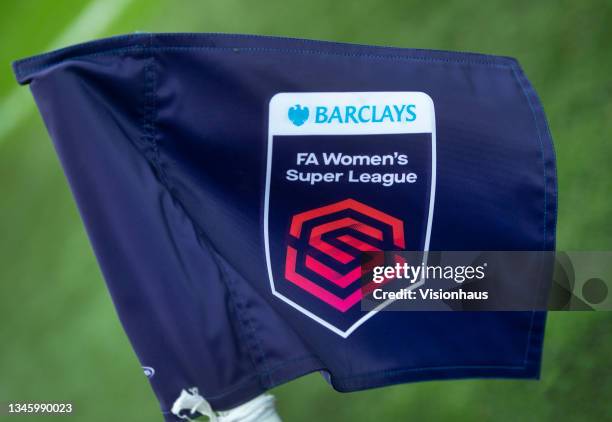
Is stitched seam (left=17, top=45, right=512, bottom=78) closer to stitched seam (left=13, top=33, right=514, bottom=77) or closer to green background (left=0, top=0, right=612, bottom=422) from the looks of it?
stitched seam (left=13, top=33, right=514, bottom=77)

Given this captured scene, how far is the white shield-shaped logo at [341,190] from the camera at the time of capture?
1110 mm

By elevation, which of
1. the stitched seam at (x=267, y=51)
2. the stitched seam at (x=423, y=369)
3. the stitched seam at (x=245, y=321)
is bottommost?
the stitched seam at (x=423, y=369)

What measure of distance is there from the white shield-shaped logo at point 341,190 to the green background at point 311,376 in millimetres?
327

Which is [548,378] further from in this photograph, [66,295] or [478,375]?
[66,295]

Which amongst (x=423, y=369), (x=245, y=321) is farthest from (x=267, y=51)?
(x=423, y=369)

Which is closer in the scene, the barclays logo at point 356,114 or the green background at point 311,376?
the barclays logo at point 356,114

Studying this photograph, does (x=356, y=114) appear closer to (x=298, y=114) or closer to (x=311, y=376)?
(x=298, y=114)

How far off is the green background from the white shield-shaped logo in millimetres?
327

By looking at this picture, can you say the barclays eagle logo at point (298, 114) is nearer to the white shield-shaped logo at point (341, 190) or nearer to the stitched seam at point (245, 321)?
the white shield-shaped logo at point (341, 190)

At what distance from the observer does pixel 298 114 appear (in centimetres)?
112

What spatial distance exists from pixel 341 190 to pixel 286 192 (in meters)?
0.09

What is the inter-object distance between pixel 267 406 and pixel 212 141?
1.31ft

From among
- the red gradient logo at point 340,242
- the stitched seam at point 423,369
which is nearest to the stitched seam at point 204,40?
the red gradient logo at point 340,242

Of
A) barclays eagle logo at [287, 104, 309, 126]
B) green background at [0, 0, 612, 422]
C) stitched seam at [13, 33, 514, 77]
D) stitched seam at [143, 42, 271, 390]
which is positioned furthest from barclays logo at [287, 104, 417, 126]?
green background at [0, 0, 612, 422]
